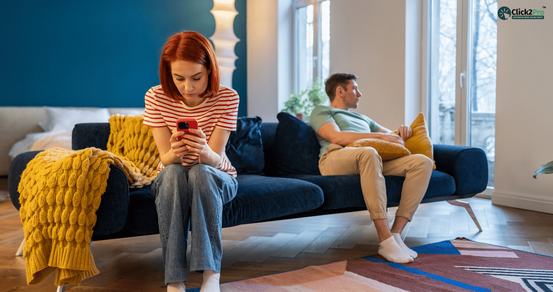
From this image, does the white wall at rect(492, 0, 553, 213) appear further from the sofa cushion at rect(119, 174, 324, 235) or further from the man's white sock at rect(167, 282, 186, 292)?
the man's white sock at rect(167, 282, 186, 292)

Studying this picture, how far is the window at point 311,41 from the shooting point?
529 cm

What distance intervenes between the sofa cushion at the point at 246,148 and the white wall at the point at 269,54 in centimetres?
304

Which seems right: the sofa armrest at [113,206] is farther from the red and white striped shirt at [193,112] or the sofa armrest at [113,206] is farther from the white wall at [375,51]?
the white wall at [375,51]

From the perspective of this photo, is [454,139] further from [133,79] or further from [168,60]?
[133,79]

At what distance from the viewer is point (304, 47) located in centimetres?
568

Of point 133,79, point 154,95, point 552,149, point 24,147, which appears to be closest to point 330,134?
point 154,95

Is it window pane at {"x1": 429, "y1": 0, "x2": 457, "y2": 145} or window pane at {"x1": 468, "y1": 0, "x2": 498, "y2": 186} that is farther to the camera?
window pane at {"x1": 429, "y1": 0, "x2": 457, "y2": 145}

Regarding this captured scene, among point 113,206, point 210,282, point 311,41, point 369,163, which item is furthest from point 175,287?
point 311,41

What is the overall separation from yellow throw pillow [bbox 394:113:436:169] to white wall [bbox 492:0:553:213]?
1.26 meters

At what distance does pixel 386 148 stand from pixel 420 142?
0.33 meters

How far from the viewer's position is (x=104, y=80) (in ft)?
16.7

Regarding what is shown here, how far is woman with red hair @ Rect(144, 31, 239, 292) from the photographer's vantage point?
60.3 inches

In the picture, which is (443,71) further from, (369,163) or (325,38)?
(369,163)

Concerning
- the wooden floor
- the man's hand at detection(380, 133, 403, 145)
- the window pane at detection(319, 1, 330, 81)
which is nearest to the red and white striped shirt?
the wooden floor
